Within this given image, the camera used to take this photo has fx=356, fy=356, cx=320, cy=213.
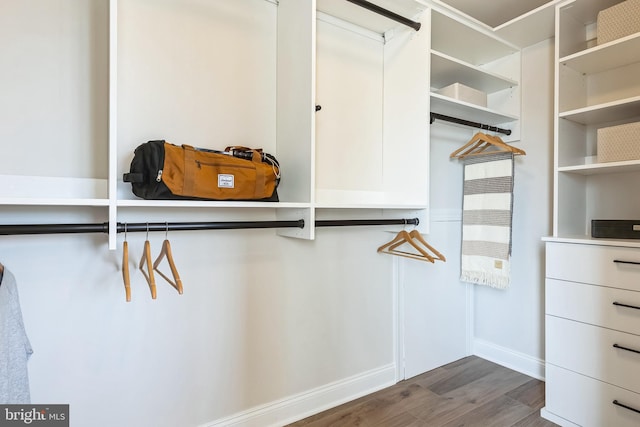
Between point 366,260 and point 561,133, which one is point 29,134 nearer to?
point 366,260

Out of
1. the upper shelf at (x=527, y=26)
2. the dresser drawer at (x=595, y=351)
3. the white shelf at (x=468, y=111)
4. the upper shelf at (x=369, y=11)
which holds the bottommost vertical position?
the dresser drawer at (x=595, y=351)

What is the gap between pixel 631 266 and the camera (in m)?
1.60

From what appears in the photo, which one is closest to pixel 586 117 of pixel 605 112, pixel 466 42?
pixel 605 112

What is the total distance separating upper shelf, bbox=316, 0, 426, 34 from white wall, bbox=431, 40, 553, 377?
759mm

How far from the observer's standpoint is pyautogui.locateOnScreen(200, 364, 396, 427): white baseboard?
1755 millimetres

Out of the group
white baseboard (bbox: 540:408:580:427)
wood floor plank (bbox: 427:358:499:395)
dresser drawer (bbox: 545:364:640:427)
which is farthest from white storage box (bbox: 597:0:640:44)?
wood floor plank (bbox: 427:358:499:395)

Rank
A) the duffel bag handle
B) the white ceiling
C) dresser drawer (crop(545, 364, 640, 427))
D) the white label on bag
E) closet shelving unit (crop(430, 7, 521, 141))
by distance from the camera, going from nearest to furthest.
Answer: the white label on bag < the duffel bag handle < dresser drawer (crop(545, 364, 640, 427)) < closet shelving unit (crop(430, 7, 521, 141)) < the white ceiling

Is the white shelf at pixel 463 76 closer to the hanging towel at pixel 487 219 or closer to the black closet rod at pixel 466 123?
the black closet rod at pixel 466 123

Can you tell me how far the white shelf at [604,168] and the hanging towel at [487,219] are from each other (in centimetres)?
35

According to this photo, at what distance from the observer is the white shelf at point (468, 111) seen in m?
2.09

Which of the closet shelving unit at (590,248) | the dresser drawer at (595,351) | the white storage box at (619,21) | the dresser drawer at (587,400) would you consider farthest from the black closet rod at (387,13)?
the dresser drawer at (587,400)

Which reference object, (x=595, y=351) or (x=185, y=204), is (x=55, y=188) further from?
(x=595, y=351)

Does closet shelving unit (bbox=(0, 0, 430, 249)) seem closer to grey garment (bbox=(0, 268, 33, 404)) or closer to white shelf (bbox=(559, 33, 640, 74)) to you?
grey garment (bbox=(0, 268, 33, 404))

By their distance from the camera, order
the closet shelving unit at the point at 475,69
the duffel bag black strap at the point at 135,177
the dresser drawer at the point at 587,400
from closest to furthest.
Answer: the duffel bag black strap at the point at 135,177 < the dresser drawer at the point at 587,400 < the closet shelving unit at the point at 475,69
